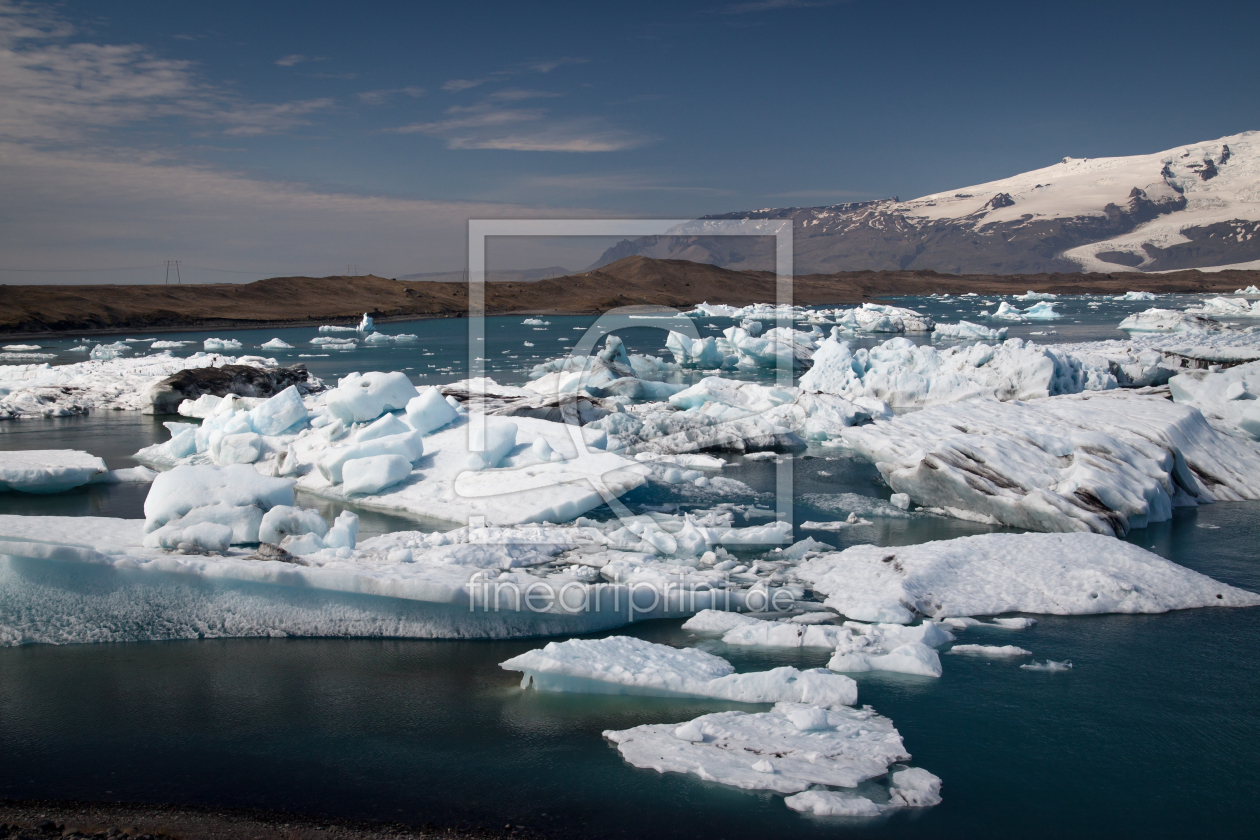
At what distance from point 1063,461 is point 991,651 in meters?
4.07

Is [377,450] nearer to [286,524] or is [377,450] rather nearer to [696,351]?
[286,524]

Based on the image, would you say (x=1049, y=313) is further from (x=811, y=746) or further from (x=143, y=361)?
(x=811, y=746)

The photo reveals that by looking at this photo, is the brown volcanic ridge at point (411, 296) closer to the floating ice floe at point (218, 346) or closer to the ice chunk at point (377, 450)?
the floating ice floe at point (218, 346)

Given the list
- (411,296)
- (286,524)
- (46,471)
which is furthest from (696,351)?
(411,296)

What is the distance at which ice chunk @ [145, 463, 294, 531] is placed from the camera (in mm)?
6781

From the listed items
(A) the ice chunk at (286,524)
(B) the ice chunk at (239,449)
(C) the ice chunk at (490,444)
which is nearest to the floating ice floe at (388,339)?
(B) the ice chunk at (239,449)

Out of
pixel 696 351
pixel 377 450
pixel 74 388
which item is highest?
pixel 696 351

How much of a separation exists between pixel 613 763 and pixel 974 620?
309 centimetres

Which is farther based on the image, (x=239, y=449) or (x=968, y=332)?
(x=968, y=332)

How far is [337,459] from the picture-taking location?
373 inches

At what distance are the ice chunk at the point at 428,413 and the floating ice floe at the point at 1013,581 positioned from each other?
Result: 17.1ft

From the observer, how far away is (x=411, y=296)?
6125cm

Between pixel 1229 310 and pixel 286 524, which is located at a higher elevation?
pixel 1229 310

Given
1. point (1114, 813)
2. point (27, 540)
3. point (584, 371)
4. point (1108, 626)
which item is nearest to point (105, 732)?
point (27, 540)
